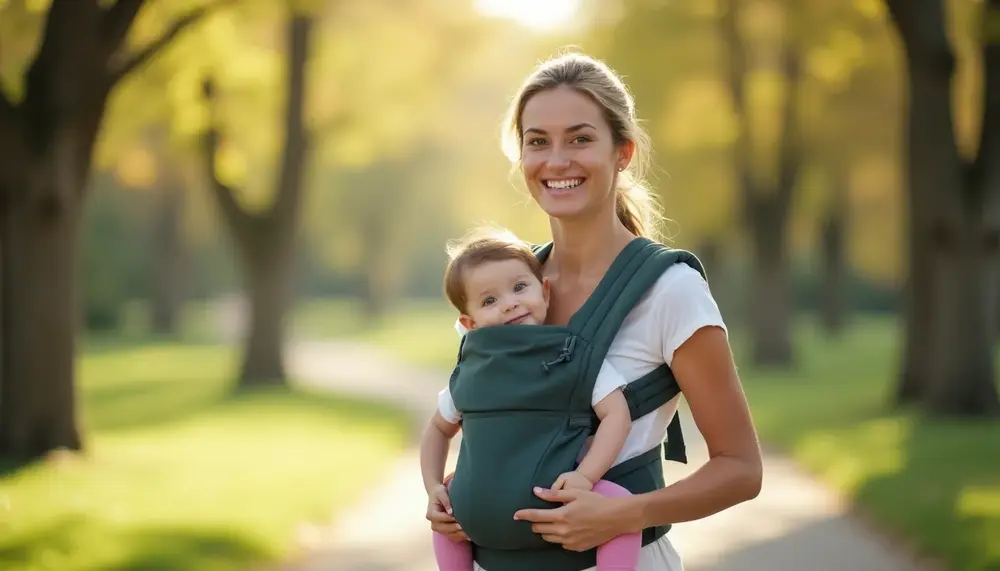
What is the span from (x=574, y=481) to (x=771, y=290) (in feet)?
66.6

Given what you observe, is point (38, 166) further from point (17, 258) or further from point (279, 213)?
point (279, 213)

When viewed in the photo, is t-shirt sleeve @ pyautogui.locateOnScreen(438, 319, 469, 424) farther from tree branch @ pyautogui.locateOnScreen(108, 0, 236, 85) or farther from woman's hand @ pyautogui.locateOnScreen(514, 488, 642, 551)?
tree branch @ pyautogui.locateOnScreen(108, 0, 236, 85)

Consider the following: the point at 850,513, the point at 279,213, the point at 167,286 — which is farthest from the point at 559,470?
the point at 167,286

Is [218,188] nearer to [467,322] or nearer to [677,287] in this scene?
[467,322]

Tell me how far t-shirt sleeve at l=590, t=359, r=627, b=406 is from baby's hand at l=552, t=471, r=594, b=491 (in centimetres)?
16

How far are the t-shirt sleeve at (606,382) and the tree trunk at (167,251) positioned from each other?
31.7m

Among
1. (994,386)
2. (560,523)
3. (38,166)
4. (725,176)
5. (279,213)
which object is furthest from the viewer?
(725,176)

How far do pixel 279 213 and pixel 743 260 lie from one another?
23.1 metres

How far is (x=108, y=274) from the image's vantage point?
34.3 m

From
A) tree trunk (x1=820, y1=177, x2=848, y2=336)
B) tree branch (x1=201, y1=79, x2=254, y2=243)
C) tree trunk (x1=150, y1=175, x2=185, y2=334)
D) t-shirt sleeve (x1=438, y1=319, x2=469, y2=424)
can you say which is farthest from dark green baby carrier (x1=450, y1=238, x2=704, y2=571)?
tree trunk (x1=150, y1=175, x2=185, y2=334)

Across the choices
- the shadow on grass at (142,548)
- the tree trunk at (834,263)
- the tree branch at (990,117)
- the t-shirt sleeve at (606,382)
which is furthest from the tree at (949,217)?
the tree trunk at (834,263)

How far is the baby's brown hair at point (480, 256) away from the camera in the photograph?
111 inches

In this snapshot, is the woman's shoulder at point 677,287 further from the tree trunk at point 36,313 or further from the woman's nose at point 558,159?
the tree trunk at point 36,313

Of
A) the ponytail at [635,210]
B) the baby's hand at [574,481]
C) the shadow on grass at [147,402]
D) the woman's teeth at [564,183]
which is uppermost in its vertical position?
the woman's teeth at [564,183]
